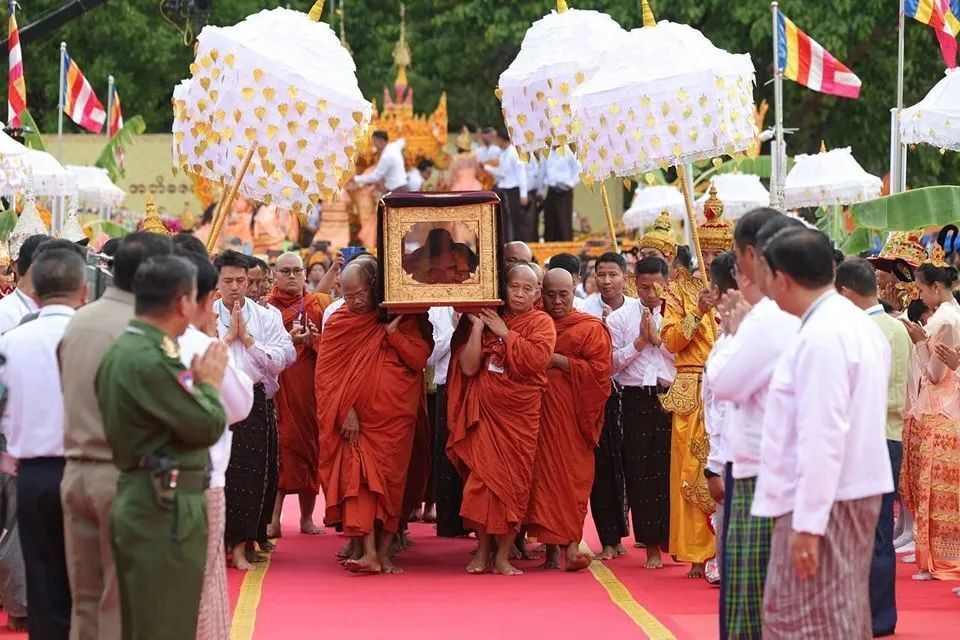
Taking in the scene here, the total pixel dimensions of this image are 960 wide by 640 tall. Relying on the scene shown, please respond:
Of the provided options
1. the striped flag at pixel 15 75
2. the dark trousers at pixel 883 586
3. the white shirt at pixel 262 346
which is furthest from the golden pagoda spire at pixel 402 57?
the dark trousers at pixel 883 586

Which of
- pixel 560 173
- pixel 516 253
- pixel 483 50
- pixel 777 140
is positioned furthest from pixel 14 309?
pixel 483 50

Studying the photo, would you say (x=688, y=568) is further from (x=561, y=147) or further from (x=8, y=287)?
(x=8, y=287)

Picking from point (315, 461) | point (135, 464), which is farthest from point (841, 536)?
point (315, 461)

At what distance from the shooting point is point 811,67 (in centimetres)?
1677

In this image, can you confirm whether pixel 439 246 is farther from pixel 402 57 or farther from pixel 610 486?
pixel 402 57

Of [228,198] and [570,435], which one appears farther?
[570,435]

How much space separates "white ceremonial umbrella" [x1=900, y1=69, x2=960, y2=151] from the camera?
1184 cm

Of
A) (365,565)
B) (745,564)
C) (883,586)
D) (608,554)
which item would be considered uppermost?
(745,564)

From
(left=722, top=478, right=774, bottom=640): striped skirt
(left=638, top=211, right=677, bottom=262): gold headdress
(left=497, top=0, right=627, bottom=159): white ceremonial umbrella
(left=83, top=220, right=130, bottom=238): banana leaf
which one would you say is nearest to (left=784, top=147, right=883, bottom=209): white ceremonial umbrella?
(left=497, top=0, right=627, bottom=159): white ceremonial umbrella

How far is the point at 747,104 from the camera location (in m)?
10.0

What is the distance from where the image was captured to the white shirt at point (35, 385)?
6.51 metres

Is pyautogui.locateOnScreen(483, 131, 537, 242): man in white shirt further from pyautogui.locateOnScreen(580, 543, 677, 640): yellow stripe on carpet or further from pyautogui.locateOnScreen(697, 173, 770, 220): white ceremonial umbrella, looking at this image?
pyautogui.locateOnScreen(580, 543, 677, 640): yellow stripe on carpet

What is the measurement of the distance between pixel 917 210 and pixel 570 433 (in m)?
3.62

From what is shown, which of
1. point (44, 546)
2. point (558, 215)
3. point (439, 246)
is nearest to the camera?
point (44, 546)
